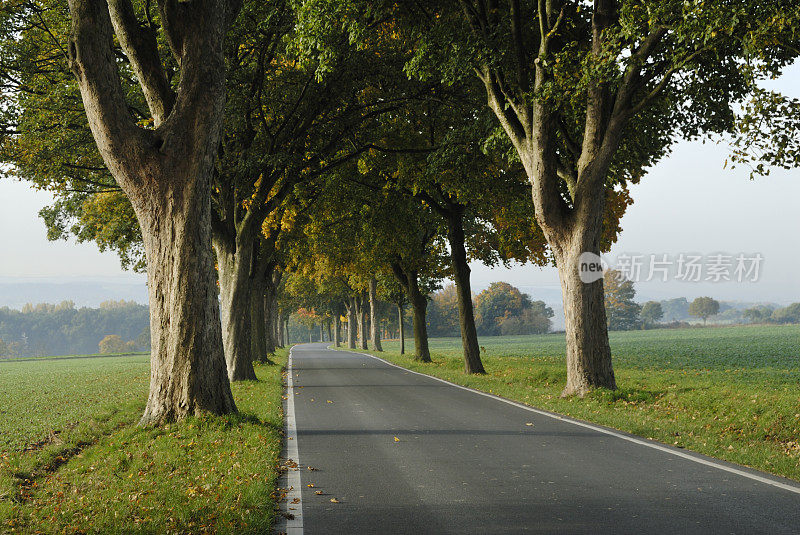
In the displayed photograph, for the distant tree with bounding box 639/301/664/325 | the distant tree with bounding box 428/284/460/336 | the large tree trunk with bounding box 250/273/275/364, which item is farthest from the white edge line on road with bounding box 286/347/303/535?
the distant tree with bounding box 639/301/664/325

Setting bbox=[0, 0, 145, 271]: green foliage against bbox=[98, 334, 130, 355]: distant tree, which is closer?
bbox=[0, 0, 145, 271]: green foliage

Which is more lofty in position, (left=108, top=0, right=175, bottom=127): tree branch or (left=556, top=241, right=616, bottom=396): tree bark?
(left=108, top=0, right=175, bottom=127): tree branch

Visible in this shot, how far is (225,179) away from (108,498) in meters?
13.3

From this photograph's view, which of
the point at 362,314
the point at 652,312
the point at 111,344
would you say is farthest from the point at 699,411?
the point at 652,312

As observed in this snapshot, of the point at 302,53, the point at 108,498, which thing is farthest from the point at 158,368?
the point at 302,53

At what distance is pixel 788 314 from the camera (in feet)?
497

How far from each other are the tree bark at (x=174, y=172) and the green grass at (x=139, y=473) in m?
0.87

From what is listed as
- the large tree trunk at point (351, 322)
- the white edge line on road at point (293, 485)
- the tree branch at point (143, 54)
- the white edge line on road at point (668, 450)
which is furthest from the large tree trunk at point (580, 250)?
the large tree trunk at point (351, 322)

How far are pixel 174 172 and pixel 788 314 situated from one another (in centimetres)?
17288

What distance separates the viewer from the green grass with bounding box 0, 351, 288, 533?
521 cm

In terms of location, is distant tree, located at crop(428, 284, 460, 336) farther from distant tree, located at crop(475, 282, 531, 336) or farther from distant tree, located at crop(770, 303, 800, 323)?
distant tree, located at crop(770, 303, 800, 323)

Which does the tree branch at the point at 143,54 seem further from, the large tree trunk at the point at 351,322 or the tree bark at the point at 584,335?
the large tree trunk at the point at 351,322

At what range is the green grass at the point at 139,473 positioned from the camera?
205 inches

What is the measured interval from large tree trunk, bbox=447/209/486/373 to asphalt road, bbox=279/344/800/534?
11.0 m
